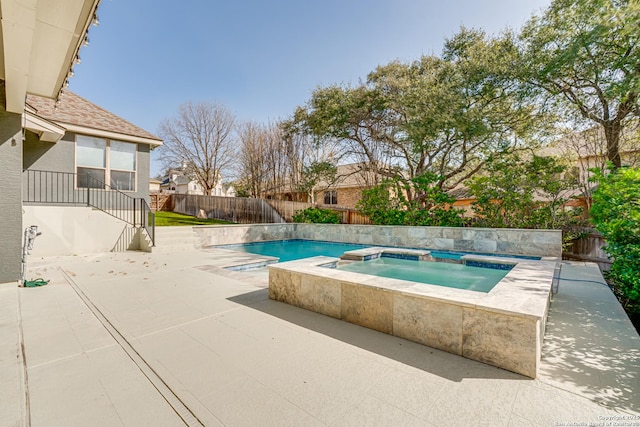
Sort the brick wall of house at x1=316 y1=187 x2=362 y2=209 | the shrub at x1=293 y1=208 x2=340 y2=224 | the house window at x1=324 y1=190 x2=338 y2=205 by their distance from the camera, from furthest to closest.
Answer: the house window at x1=324 y1=190 x2=338 y2=205 < the brick wall of house at x1=316 y1=187 x2=362 y2=209 < the shrub at x1=293 y1=208 x2=340 y2=224

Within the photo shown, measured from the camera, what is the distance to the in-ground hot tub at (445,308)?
7.55ft

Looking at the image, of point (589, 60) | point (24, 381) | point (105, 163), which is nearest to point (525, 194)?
point (589, 60)

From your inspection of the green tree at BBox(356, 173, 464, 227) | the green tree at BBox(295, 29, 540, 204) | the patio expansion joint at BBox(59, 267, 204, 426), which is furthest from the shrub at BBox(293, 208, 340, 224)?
the patio expansion joint at BBox(59, 267, 204, 426)

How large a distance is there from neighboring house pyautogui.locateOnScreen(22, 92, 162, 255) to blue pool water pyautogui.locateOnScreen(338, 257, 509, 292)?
728cm

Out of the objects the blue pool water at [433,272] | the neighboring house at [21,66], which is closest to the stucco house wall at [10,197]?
the neighboring house at [21,66]

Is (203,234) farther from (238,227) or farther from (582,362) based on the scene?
(582,362)

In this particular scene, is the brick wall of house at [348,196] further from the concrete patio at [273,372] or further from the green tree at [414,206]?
the concrete patio at [273,372]

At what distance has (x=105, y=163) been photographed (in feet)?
35.0

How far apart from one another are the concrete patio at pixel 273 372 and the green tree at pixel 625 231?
2.05 feet

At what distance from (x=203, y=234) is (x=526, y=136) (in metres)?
12.9

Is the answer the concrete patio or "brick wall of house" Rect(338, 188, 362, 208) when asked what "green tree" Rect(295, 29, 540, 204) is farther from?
the concrete patio

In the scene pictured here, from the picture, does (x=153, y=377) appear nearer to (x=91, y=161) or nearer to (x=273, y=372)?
(x=273, y=372)

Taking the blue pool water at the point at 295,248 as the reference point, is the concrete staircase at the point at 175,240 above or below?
above

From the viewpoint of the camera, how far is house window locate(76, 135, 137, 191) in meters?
10.2
